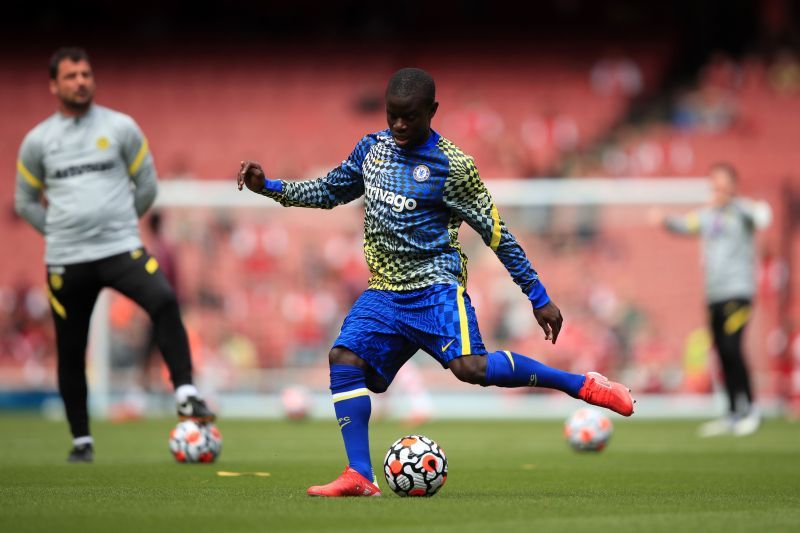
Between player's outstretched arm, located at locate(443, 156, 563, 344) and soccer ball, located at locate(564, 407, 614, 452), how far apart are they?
3.53 meters

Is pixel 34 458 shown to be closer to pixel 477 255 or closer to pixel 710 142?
pixel 477 255

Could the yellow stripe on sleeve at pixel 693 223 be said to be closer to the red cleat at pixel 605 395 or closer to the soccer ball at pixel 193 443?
the soccer ball at pixel 193 443

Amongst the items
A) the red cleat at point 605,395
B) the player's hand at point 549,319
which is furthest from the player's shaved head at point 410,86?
the red cleat at point 605,395

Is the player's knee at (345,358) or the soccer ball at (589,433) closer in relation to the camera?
the player's knee at (345,358)

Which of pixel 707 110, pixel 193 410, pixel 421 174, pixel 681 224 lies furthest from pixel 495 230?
pixel 707 110

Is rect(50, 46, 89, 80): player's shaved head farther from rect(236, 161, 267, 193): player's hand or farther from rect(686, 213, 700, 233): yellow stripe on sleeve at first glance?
rect(686, 213, 700, 233): yellow stripe on sleeve

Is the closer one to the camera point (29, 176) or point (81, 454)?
point (29, 176)

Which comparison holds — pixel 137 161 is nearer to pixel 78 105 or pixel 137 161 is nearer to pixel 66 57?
pixel 78 105

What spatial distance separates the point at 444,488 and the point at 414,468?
687 mm

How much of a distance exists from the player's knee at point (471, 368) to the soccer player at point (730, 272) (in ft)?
22.2

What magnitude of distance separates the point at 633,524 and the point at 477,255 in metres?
13.5

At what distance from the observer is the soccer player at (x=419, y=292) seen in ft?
20.5

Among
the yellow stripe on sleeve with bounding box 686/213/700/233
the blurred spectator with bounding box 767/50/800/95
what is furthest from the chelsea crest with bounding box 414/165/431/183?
the blurred spectator with bounding box 767/50/800/95

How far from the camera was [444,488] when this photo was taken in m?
6.84
